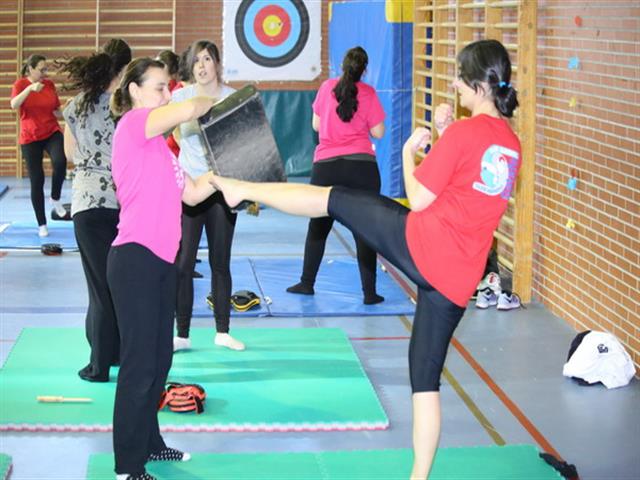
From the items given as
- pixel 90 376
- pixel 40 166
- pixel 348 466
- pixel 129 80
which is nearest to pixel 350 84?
pixel 90 376

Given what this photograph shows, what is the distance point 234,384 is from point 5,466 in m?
1.36

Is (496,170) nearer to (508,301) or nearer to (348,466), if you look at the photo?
(348,466)

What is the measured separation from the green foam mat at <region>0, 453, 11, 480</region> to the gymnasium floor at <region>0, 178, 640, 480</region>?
4 cm

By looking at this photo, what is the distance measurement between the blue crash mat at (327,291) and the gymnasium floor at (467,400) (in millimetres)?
119

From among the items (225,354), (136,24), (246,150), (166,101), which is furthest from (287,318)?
(136,24)

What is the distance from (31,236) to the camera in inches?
364

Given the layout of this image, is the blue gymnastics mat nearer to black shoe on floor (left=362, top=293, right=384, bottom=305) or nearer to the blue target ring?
black shoe on floor (left=362, top=293, right=384, bottom=305)

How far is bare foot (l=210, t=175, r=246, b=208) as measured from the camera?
160 inches

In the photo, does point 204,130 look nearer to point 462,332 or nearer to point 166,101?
point 166,101

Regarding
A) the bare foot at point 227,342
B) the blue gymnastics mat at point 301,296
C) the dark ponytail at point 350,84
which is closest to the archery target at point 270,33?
the blue gymnastics mat at point 301,296

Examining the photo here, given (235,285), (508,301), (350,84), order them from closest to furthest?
(350,84), (508,301), (235,285)

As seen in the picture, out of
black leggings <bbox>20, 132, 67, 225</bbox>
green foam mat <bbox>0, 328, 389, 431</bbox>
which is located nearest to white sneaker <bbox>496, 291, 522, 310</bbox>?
green foam mat <bbox>0, 328, 389, 431</bbox>

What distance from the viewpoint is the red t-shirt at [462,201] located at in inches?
146

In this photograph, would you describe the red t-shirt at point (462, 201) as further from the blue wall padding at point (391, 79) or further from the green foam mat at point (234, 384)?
the blue wall padding at point (391, 79)
